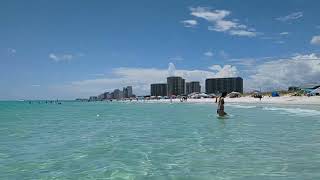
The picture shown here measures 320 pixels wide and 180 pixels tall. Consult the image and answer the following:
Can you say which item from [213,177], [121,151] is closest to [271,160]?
[213,177]

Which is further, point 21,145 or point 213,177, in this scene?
point 21,145

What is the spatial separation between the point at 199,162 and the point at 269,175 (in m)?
2.70

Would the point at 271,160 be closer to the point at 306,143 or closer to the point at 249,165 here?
the point at 249,165

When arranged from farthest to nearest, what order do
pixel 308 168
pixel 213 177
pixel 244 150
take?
1. pixel 244 150
2. pixel 308 168
3. pixel 213 177

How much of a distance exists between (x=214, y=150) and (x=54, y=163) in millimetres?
5803

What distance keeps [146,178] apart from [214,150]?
5.31 m

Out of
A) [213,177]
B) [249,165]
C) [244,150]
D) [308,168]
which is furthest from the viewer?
[244,150]

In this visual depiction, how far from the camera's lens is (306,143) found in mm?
16328

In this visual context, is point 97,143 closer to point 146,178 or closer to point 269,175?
point 146,178

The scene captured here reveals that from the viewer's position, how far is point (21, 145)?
18.2m

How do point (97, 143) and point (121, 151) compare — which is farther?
point (97, 143)

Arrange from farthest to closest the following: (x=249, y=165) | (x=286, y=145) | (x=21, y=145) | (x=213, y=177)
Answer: (x=21, y=145), (x=286, y=145), (x=249, y=165), (x=213, y=177)

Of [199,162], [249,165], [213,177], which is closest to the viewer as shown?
[213,177]

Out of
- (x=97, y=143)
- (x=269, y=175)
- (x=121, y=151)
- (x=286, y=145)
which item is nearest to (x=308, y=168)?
(x=269, y=175)
